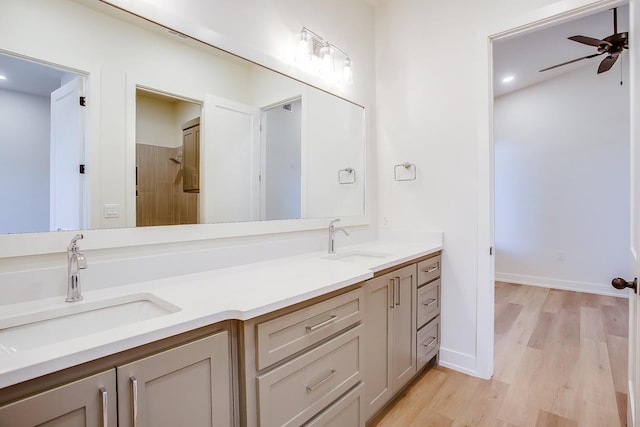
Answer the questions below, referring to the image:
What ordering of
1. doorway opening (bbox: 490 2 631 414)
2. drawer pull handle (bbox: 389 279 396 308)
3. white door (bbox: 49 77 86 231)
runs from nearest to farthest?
white door (bbox: 49 77 86 231)
drawer pull handle (bbox: 389 279 396 308)
doorway opening (bbox: 490 2 631 414)

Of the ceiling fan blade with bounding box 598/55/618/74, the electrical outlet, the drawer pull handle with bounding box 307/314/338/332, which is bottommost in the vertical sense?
the drawer pull handle with bounding box 307/314/338/332

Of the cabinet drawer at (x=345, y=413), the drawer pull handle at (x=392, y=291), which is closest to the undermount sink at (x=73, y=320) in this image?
the cabinet drawer at (x=345, y=413)

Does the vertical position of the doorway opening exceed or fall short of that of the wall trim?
it exceeds it

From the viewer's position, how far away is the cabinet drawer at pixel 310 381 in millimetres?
1079

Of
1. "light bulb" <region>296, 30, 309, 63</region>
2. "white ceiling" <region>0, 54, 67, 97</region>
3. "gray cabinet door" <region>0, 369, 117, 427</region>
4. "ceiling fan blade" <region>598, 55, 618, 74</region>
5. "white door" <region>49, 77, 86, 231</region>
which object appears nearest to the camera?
"gray cabinet door" <region>0, 369, 117, 427</region>

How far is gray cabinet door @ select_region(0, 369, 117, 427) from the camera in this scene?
2.09ft

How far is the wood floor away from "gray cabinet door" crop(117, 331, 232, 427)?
46.1 inches

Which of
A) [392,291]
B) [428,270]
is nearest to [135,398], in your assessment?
[392,291]

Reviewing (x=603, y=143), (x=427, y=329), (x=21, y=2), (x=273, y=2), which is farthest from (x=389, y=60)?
(x=603, y=143)

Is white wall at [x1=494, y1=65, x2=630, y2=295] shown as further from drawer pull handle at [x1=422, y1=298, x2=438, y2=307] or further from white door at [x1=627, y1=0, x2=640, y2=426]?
white door at [x1=627, y1=0, x2=640, y2=426]

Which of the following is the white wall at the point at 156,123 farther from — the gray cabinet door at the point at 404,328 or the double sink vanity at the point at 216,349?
the gray cabinet door at the point at 404,328

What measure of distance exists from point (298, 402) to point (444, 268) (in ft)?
5.18

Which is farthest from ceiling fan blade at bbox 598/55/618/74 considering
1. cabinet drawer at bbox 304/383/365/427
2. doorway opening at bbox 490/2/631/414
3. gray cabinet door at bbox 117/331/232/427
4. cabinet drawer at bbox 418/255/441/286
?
gray cabinet door at bbox 117/331/232/427

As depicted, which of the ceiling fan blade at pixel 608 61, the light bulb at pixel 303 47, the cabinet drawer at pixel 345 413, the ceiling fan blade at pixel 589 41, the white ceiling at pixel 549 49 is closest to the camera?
the cabinet drawer at pixel 345 413
